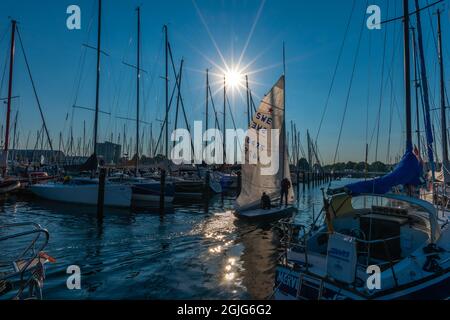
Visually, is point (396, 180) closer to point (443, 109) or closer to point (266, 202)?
point (266, 202)

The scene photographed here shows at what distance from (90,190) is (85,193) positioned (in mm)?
548

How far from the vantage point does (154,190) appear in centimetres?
2730

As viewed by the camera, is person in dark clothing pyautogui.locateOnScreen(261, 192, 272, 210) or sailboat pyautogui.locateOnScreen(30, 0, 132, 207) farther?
sailboat pyautogui.locateOnScreen(30, 0, 132, 207)

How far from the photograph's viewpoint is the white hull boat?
2427 centimetres

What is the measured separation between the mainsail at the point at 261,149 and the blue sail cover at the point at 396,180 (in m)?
10.9

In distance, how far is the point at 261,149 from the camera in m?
19.8

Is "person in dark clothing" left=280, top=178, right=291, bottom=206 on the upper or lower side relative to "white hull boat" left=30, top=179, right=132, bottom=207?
upper

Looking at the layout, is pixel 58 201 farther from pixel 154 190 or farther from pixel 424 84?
pixel 424 84

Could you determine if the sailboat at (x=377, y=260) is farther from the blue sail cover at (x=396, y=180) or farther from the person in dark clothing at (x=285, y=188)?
the person in dark clothing at (x=285, y=188)

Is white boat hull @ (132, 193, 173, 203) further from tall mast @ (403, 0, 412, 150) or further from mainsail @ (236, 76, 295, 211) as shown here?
tall mast @ (403, 0, 412, 150)

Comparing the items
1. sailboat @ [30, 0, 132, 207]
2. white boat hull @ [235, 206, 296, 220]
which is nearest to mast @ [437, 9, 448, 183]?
white boat hull @ [235, 206, 296, 220]

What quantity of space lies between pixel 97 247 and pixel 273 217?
35.1 ft

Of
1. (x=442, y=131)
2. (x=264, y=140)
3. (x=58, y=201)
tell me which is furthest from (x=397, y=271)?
(x=58, y=201)
